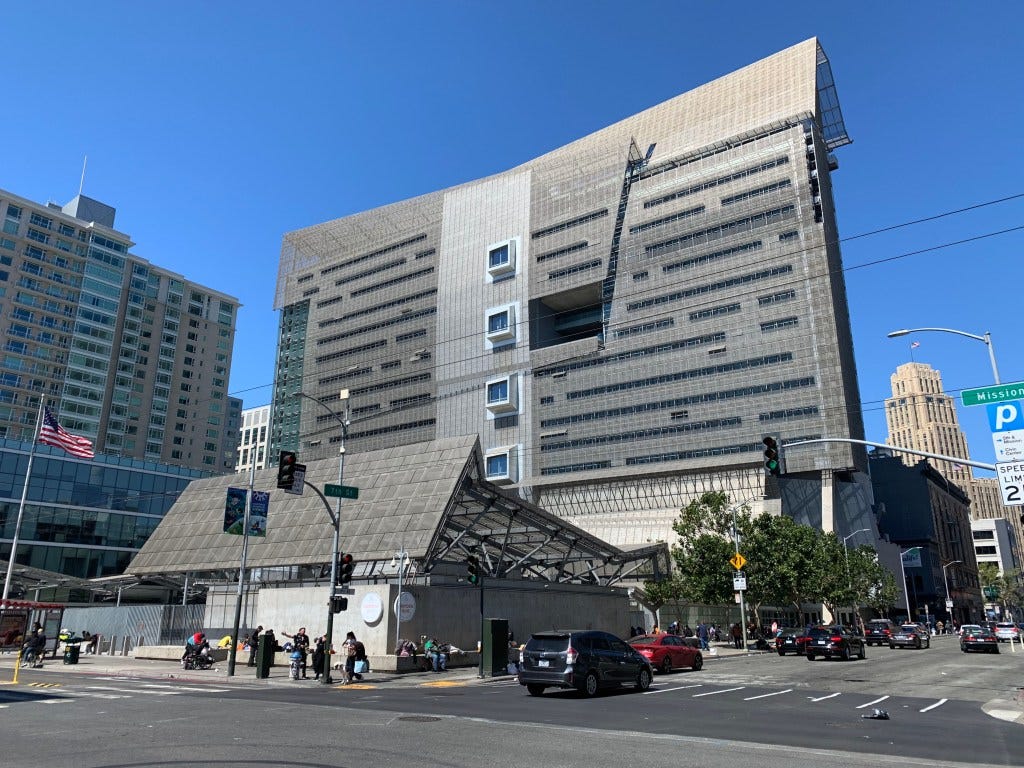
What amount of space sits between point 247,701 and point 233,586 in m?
24.3

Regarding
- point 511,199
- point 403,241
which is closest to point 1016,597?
point 511,199

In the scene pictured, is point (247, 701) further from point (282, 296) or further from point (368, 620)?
point (282, 296)

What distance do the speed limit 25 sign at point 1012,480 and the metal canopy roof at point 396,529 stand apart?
23598 mm

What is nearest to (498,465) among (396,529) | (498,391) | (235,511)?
(498,391)

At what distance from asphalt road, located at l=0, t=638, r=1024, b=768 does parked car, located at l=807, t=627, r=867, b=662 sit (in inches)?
472

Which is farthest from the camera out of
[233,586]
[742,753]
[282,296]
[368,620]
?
[282,296]

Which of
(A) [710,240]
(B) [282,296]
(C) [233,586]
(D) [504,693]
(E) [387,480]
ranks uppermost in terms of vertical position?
(B) [282,296]

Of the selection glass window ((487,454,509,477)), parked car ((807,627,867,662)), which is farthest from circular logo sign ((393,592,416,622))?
glass window ((487,454,509,477))

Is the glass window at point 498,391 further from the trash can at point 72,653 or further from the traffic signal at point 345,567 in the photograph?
the traffic signal at point 345,567

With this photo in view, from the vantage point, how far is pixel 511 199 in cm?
12094

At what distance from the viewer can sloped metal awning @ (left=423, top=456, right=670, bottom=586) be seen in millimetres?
38031

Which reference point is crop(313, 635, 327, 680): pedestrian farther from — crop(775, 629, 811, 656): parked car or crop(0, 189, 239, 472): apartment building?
crop(0, 189, 239, 472): apartment building

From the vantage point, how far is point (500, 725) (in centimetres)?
1410

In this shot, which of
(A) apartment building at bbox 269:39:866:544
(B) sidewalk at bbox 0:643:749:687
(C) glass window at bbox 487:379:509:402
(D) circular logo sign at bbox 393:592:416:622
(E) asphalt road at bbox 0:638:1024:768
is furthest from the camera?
(C) glass window at bbox 487:379:509:402
